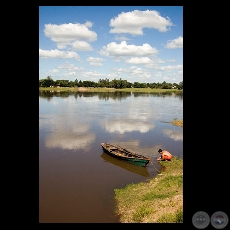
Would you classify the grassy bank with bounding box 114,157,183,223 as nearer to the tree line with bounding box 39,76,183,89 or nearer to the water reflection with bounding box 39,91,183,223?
the water reflection with bounding box 39,91,183,223

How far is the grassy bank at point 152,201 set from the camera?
9.08 m
